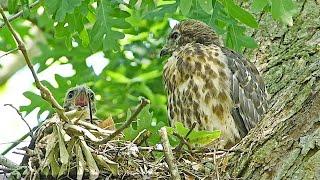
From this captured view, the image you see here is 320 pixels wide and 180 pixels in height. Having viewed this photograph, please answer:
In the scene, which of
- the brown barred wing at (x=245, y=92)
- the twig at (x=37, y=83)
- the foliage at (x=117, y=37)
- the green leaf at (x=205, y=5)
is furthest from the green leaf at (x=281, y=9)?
the twig at (x=37, y=83)

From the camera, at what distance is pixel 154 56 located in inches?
337

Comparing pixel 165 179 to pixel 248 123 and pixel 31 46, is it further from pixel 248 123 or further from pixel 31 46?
pixel 31 46

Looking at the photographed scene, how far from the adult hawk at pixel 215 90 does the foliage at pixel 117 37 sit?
0.19 m

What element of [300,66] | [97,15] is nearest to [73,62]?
[97,15]

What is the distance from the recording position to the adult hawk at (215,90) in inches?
218

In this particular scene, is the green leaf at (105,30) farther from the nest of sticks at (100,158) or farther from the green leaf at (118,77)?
the green leaf at (118,77)

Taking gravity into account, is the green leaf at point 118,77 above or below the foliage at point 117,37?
below

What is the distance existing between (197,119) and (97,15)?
0.93 meters

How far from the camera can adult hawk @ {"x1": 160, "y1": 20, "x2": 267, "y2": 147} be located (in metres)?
5.53

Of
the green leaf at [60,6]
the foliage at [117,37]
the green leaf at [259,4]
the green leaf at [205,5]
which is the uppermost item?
the green leaf at [259,4]

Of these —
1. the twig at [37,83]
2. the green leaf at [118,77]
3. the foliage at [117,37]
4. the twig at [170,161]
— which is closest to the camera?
the twig at [37,83]

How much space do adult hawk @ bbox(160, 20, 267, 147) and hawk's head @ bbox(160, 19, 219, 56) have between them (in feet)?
0.27

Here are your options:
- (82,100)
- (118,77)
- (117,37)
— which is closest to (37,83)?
(117,37)

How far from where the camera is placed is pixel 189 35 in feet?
20.6
